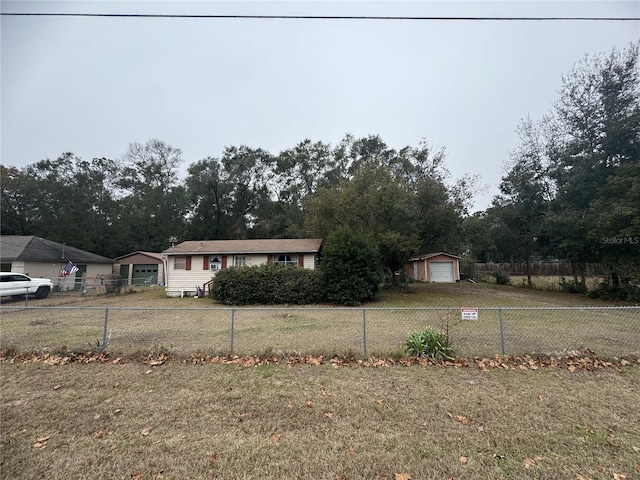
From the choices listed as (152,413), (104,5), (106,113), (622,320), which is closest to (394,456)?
(152,413)

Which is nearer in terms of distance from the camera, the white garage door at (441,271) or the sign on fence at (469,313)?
the sign on fence at (469,313)

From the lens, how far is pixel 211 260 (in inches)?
705

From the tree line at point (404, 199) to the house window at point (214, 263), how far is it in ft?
21.6

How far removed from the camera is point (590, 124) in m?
17.2

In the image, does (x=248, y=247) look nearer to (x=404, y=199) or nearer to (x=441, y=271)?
(x=404, y=199)

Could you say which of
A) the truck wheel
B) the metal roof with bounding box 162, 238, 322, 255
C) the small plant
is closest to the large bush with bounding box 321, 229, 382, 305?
the metal roof with bounding box 162, 238, 322, 255

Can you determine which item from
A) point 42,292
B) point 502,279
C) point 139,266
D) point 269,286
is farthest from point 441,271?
point 139,266

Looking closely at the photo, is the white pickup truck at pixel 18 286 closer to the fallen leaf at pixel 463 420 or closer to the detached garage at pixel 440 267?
the fallen leaf at pixel 463 420

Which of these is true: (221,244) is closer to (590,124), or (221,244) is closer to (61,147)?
(590,124)

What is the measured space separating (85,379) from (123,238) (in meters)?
35.2

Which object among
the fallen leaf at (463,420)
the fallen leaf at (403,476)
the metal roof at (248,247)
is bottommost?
the fallen leaf at (463,420)

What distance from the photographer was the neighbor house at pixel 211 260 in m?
17.5

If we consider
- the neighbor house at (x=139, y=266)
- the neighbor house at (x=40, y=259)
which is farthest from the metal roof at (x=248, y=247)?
the neighbor house at (x=139, y=266)

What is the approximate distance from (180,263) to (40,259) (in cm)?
1224
